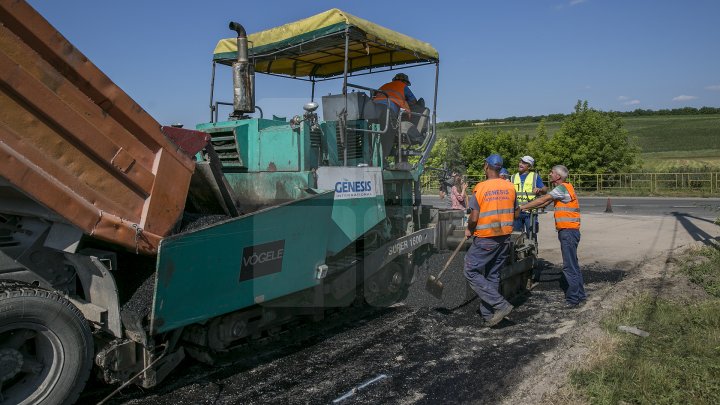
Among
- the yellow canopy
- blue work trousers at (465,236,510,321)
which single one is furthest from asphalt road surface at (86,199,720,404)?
the yellow canopy

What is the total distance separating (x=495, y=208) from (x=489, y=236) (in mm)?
281

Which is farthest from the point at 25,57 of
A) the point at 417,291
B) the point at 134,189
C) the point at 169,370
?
the point at 417,291

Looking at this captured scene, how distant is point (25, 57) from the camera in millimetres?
3125

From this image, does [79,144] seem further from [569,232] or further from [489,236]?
[569,232]

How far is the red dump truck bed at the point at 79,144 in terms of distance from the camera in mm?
3082

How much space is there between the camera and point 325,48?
6598mm

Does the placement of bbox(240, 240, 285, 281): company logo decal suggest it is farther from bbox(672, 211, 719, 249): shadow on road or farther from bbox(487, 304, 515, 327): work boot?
bbox(672, 211, 719, 249): shadow on road

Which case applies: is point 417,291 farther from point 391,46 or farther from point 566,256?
point 391,46

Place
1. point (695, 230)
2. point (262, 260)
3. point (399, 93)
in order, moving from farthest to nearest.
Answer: point (695, 230) → point (399, 93) → point (262, 260)

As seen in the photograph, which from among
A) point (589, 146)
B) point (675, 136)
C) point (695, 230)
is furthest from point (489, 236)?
point (675, 136)

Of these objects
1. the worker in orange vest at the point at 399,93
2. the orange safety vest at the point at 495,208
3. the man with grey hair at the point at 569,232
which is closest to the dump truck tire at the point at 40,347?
the orange safety vest at the point at 495,208

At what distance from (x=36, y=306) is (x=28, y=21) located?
5.30 feet

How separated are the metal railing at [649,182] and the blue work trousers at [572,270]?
20793 millimetres

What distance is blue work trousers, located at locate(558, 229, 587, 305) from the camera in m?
6.27
